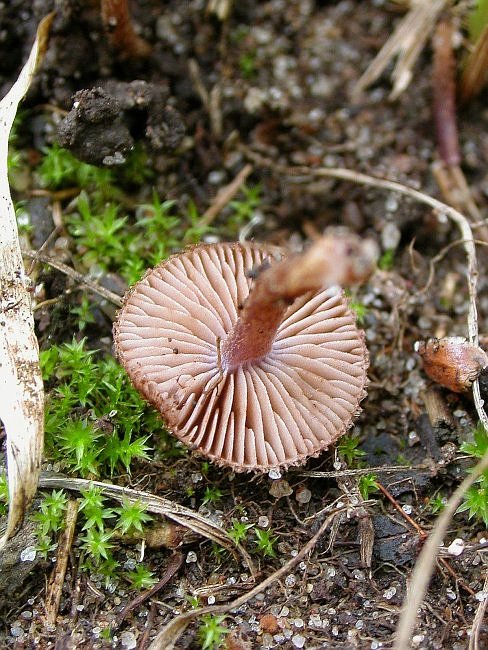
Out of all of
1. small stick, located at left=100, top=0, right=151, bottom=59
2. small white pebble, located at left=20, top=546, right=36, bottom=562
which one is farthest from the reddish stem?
small white pebble, located at left=20, top=546, right=36, bottom=562

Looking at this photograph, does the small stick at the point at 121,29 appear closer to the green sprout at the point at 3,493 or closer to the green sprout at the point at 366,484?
the green sprout at the point at 3,493

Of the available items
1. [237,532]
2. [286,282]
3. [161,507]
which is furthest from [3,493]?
[286,282]

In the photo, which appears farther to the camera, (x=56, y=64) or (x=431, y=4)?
(x=431, y=4)

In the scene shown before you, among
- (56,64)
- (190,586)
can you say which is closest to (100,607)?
(190,586)

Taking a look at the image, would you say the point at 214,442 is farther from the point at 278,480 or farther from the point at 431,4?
the point at 431,4

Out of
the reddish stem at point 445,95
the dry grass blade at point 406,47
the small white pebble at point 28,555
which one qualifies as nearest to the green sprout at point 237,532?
the small white pebble at point 28,555

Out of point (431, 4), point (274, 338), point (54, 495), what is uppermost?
point (431, 4)

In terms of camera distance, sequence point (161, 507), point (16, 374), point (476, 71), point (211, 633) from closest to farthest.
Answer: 1. point (211, 633)
2. point (16, 374)
3. point (161, 507)
4. point (476, 71)

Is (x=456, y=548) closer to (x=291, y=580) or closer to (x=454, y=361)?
(x=291, y=580)
